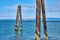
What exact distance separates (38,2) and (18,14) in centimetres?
2170

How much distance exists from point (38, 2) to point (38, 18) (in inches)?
55.6

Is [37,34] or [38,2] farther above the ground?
[38,2]

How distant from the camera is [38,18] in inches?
675

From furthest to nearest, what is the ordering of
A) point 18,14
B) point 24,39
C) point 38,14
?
point 18,14 → point 24,39 → point 38,14

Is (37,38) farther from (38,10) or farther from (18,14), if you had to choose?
(18,14)

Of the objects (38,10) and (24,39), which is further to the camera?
(24,39)

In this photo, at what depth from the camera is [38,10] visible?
1719 centimetres

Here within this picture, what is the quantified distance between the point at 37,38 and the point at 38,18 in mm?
1759

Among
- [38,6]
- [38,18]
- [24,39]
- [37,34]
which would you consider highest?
[38,6]

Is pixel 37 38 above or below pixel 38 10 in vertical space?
below

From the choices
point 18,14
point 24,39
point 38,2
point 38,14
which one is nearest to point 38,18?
point 38,14

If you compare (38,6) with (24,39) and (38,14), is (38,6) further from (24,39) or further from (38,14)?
(24,39)


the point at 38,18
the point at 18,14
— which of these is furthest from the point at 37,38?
the point at 18,14

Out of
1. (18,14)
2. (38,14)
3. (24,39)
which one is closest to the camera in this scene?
(38,14)
